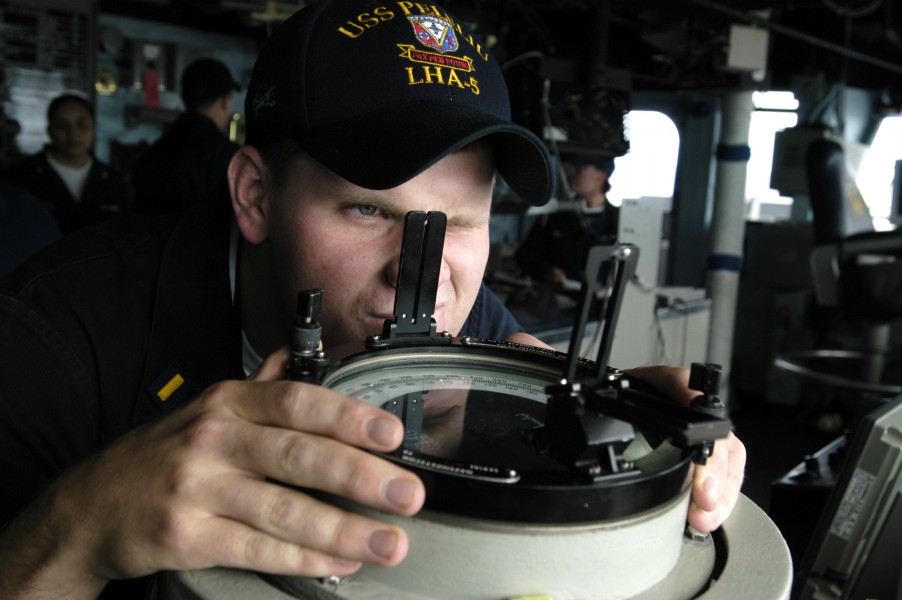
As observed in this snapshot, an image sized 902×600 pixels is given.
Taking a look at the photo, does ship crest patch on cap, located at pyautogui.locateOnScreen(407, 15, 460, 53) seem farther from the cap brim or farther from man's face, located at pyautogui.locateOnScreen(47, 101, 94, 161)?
man's face, located at pyautogui.locateOnScreen(47, 101, 94, 161)

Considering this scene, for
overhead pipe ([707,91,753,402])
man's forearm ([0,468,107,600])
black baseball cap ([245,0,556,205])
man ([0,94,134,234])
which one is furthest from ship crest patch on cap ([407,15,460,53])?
overhead pipe ([707,91,753,402])

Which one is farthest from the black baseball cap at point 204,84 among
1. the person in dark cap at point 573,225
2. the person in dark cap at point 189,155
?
the person in dark cap at point 573,225

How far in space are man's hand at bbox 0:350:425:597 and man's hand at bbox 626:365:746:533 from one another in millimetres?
247

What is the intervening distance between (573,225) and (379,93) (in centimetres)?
388

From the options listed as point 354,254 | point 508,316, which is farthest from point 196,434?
point 508,316

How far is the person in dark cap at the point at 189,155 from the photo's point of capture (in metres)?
3.09

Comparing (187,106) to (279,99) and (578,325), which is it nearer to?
(279,99)

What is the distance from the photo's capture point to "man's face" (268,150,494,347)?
865 mm

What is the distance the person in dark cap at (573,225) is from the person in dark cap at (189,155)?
1.74m

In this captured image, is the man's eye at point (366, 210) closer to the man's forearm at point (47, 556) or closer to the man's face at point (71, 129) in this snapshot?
the man's forearm at point (47, 556)

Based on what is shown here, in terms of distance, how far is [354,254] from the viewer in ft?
2.88

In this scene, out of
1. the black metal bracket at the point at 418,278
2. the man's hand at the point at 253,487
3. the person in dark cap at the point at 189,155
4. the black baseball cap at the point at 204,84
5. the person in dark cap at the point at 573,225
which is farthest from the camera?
the person in dark cap at the point at 573,225

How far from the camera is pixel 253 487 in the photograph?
0.52 m

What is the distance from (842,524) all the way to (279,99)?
0.90 metres
